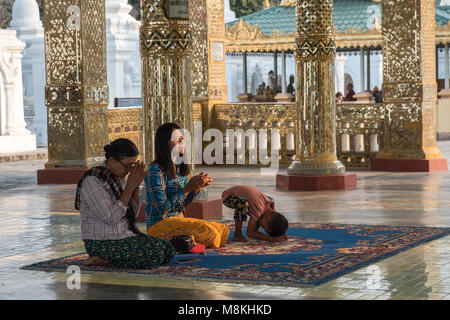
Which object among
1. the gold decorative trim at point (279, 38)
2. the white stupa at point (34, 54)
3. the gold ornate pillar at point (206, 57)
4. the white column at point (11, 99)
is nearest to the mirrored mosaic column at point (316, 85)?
the gold ornate pillar at point (206, 57)

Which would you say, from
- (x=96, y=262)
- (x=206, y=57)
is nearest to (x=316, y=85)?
(x=206, y=57)

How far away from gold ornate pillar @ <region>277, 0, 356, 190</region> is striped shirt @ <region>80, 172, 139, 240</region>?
6107 millimetres

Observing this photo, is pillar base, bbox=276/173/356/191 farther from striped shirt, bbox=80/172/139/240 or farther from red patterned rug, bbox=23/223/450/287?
striped shirt, bbox=80/172/139/240

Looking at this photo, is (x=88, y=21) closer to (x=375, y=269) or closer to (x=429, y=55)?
(x=429, y=55)

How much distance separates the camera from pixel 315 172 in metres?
12.8

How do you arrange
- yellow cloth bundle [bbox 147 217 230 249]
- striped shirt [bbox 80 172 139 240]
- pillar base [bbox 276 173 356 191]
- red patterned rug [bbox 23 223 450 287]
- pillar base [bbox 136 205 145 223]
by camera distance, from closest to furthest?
red patterned rug [bbox 23 223 450 287] → striped shirt [bbox 80 172 139 240] → yellow cloth bundle [bbox 147 217 230 249] → pillar base [bbox 136 205 145 223] → pillar base [bbox 276 173 356 191]

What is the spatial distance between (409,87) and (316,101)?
2.88 m

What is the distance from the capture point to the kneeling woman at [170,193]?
7574 mm

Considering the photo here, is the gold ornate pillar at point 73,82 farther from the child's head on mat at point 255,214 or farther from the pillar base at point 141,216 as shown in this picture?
the child's head on mat at point 255,214

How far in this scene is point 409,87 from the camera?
594 inches

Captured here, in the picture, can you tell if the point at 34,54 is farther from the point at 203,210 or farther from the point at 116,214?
the point at 116,214

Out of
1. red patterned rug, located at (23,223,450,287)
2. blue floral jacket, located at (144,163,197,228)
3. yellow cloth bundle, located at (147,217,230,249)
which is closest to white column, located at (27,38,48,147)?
red patterned rug, located at (23,223,450,287)

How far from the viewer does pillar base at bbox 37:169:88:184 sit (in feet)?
45.5
